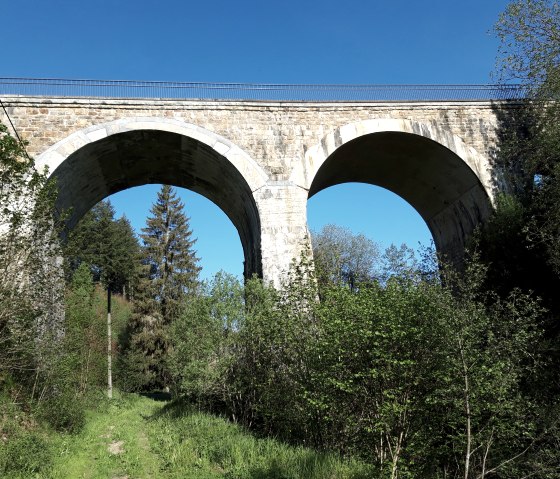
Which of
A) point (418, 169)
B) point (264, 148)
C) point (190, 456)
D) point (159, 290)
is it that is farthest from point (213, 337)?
point (159, 290)

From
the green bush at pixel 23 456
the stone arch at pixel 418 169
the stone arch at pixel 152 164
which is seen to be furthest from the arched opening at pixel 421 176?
the green bush at pixel 23 456

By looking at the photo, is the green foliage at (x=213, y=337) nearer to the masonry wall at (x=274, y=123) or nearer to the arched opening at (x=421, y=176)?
the masonry wall at (x=274, y=123)

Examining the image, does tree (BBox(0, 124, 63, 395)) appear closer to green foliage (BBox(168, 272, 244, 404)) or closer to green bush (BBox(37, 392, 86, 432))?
green bush (BBox(37, 392, 86, 432))

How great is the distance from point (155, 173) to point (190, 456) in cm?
990

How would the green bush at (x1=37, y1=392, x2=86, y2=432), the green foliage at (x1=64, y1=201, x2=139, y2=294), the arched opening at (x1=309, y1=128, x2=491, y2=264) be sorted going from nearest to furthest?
1. the green bush at (x1=37, y1=392, x2=86, y2=432)
2. the arched opening at (x1=309, y1=128, x2=491, y2=264)
3. the green foliage at (x1=64, y1=201, x2=139, y2=294)

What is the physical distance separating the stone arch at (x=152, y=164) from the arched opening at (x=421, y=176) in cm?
236

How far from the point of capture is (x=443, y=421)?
7887 millimetres

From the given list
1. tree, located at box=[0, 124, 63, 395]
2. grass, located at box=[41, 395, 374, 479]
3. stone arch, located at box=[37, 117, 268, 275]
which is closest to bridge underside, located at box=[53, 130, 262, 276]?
stone arch, located at box=[37, 117, 268, 275]

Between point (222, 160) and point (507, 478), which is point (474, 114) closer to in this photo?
point (222, 160)

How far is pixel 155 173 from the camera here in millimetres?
16469

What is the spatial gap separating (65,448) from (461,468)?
7.93 m

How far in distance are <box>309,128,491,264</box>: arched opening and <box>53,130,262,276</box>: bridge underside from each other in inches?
98.4

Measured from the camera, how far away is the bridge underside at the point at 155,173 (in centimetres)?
1431

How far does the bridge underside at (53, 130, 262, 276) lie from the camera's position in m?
14.3
